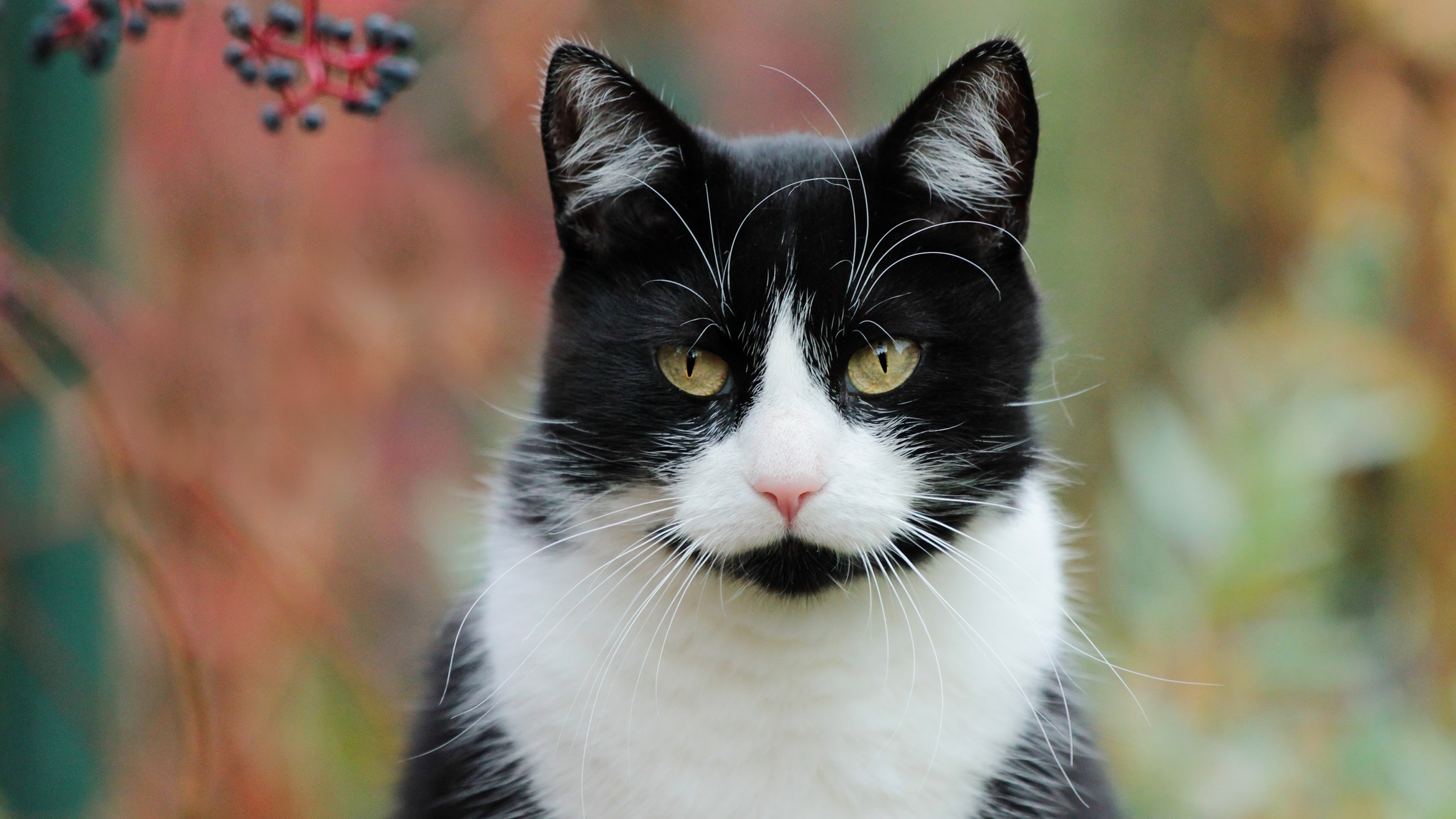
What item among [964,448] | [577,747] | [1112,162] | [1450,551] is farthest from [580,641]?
[1112,162]

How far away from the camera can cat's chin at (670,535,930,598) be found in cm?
102

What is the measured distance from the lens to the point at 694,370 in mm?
1069

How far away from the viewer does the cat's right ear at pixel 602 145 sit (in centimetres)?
105

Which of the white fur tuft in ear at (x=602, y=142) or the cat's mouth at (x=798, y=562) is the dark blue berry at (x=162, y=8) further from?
the cat's mouth at (x=798, y=562)

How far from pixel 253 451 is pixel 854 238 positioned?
1.41 meters

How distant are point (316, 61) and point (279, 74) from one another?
3 cm

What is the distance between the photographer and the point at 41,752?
1926mm

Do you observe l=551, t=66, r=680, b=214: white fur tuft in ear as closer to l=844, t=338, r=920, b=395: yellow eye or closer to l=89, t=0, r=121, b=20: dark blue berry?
l=844, t=338, r=920, b=395: yellow eye

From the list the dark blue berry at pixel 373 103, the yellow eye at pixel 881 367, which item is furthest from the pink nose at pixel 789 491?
the dark blue berry at pixel 373 103

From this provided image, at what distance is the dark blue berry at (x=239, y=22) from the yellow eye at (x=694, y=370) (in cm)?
41

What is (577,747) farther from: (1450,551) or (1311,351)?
(1450,551)

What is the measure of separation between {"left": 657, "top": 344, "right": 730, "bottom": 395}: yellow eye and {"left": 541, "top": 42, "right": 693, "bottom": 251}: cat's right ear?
0.44 feet

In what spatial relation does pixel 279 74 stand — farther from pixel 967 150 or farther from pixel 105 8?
pixel 967 150

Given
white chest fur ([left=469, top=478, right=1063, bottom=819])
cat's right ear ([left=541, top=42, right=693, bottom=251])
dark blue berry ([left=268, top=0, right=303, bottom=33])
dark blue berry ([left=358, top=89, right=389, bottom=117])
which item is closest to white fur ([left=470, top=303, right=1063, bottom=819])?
white chest fur ([left=469, top=478, right=1063, bottom=819])
